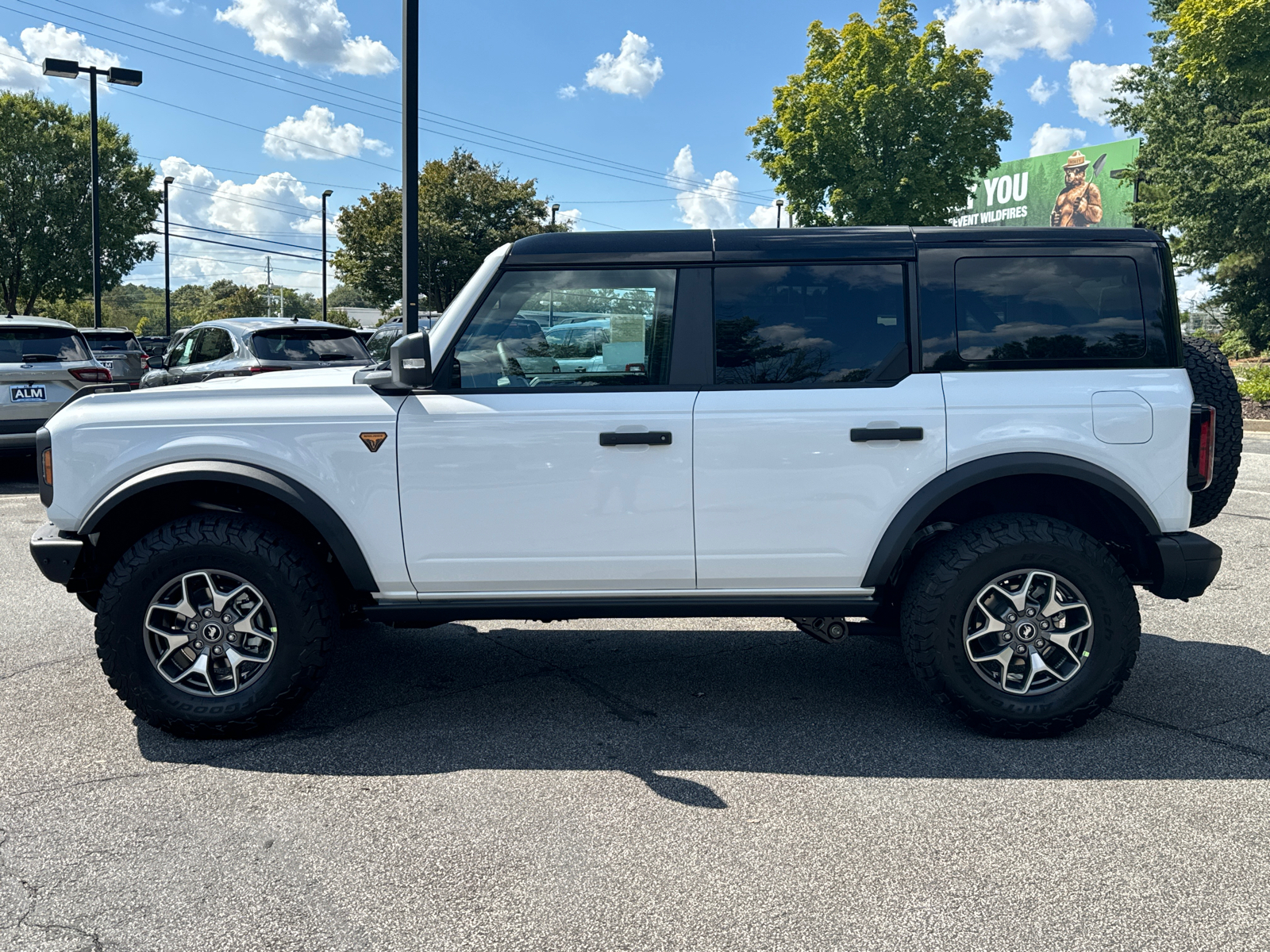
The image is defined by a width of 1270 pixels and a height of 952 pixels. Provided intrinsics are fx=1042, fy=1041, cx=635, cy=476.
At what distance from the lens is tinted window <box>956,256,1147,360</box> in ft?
13.4

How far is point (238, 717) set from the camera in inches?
160

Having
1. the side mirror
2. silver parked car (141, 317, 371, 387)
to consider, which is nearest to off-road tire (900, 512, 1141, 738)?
the side mirror

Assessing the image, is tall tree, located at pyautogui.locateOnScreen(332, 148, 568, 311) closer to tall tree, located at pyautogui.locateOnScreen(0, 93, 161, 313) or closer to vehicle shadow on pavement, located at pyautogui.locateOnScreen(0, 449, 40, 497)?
tall tree, located at pyautogui.locateOnScreen(0, 93, 161, 313)

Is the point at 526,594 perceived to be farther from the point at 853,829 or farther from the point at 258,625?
the point at 853,829

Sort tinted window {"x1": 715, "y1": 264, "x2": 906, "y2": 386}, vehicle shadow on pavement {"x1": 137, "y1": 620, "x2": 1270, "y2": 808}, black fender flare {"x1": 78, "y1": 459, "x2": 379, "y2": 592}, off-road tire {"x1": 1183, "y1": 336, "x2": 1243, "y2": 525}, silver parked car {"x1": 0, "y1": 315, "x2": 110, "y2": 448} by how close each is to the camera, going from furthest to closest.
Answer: silver parked car {"x1": 0, "y1": 315, "x2": 110, "y2": 448}
off-road tire {"x1": 1183, "y1": 336, "x2": 1243, "y2": 525}
tinted window {"x1": 715, "y1": 264, "x2": 906, "y2": 386}
black fender flare {"x1": 78, "y1": 459, "x2": 379, "y2": 592}
vehicle shadow on pavement {"x1": 137, "y1": 620, "x2": 1270, "y2": 808}

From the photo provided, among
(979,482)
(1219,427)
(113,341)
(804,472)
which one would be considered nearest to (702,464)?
(804,472)

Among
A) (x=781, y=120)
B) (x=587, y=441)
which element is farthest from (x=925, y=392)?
(x=781, y=120)

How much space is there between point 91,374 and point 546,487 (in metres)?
8.89

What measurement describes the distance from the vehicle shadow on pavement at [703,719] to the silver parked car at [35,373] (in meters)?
6.91

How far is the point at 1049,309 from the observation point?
4.11 meters

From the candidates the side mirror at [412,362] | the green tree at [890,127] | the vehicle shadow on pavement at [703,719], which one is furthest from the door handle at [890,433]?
the green tree at [890,127]

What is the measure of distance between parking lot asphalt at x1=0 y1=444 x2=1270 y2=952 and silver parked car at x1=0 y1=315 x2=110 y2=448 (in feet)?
20.3

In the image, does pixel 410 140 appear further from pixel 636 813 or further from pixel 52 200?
pixel 52 200

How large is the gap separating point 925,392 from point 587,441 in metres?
1.33
